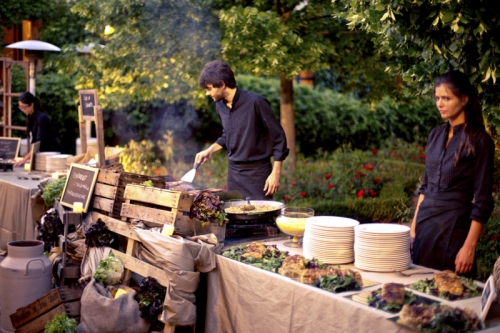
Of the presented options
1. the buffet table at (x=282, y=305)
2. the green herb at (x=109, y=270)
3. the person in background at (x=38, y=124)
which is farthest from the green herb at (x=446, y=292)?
the person in background at (x=38, y=124)

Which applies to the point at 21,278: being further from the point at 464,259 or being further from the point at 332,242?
the point at 464,259

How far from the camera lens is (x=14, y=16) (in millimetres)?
15477

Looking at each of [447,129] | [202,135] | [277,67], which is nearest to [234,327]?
[447,129]

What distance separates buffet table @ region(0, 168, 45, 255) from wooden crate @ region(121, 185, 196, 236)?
206 centimetres

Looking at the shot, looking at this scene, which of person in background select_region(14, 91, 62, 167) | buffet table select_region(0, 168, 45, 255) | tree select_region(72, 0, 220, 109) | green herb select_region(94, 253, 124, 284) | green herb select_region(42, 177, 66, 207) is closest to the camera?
green herb select_region(94, 253, 124, 284)

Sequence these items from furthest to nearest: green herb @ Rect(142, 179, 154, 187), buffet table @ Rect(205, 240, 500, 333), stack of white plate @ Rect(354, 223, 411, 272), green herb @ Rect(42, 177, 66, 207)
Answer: green herb @ Rect(42, 177, 66, 207) < green herb @ Rect(142, 179, 154, 187) < stack of white plate @ Rect(354, 223, 411, 272) < buffet table @ Rect(205, 240, 500, 333)

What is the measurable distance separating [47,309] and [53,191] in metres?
1.58

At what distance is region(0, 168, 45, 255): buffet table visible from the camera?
626cm

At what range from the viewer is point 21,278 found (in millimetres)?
4582

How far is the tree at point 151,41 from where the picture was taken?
28.0 feet

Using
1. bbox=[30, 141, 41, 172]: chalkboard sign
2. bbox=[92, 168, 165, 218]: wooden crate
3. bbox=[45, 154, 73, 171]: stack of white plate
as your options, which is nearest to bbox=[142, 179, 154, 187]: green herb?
bbox=[92, 168, 165, 218]: wooden crate

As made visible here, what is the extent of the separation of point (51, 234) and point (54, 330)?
1391 mm

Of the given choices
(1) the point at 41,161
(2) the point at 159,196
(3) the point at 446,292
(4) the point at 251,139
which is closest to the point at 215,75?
(4) the point at 251,139

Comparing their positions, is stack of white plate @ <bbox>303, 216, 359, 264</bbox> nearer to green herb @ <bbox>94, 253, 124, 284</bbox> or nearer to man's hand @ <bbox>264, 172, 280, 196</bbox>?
man's hand @ <bbox>264, 172, 280, 196</bbox>
